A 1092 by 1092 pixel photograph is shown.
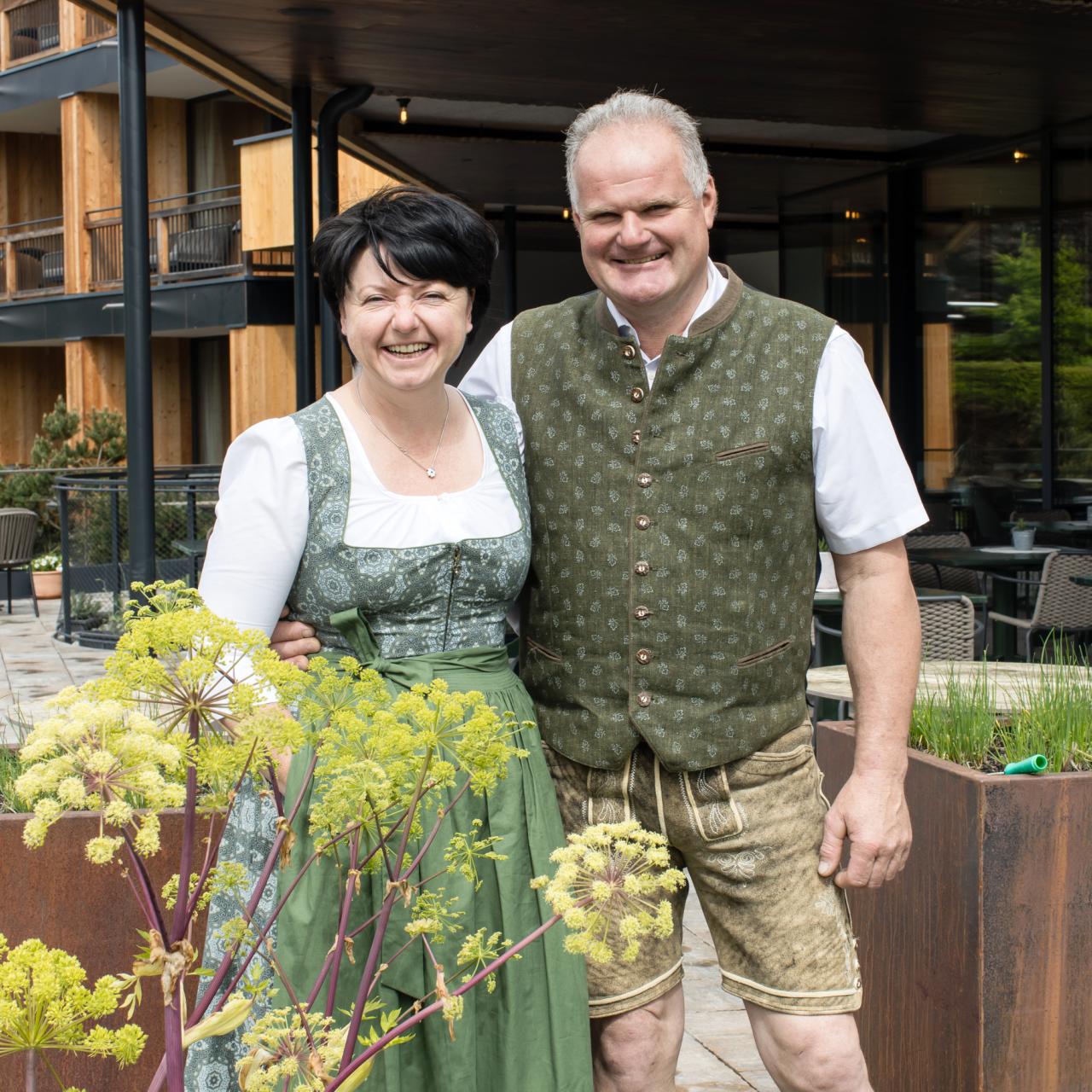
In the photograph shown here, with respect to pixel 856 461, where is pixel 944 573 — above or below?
below

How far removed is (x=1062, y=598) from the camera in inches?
290

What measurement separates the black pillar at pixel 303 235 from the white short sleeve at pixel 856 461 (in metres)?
7.77

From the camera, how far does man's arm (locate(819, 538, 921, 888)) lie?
2.28m

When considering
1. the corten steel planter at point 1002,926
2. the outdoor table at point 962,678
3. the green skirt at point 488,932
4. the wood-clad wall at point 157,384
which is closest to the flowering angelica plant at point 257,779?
the green skirt at point 488,932

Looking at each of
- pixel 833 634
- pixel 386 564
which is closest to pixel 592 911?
pixel 386 564

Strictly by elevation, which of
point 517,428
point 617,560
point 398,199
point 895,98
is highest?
point 895,98

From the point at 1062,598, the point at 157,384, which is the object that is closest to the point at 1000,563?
the point at 1062,598

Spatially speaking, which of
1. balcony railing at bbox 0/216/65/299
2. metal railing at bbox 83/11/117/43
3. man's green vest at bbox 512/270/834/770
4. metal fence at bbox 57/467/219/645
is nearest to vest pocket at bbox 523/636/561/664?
man's green vest at bbox 512/270/834/770

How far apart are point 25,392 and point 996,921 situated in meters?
28.1

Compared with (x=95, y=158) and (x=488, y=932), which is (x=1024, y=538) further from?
(x=95, y=158)

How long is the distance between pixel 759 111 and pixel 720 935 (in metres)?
9.04

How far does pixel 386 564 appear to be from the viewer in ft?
6.97

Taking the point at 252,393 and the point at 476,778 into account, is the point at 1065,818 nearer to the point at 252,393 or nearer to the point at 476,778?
the point at 476,778

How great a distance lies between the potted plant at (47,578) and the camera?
16.0 meters
